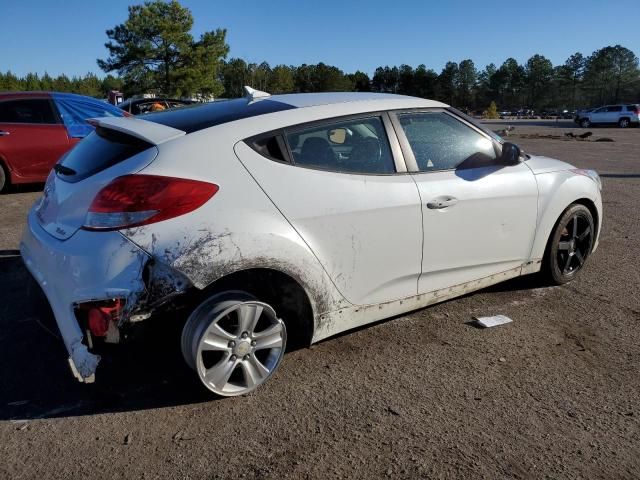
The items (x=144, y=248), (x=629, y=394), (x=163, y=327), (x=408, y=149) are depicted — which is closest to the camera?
(x=144, y=248)

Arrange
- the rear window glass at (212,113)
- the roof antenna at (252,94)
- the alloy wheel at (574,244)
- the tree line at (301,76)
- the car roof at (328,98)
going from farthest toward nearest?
the tree line at (301,76)
the alloy wheel at (574,244)
the roof antenna at (252,94)
the car roof at (328,98)
the rear window glass at (212,113)

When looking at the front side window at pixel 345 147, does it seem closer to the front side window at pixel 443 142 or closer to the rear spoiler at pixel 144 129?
the front side window at pixel 443 142

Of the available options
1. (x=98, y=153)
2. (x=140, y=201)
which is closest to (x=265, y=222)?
(x=140, y=201)

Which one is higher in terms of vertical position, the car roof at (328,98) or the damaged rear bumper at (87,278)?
the car roof at (328,98)

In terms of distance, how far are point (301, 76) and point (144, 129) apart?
9322 centimetres

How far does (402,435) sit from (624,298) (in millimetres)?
2618

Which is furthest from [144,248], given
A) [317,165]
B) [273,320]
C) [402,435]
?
[402,435]

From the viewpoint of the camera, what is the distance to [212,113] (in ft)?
10.3

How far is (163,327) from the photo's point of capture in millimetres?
2617

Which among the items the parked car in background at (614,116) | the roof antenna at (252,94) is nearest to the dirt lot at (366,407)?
the roof antenna at (252,94)

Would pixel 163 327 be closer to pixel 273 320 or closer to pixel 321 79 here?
pixel 273 320

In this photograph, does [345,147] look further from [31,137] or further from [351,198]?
[31,137]

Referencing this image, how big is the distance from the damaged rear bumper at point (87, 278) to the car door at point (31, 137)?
6332 mm

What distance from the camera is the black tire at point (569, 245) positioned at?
4195 mm
